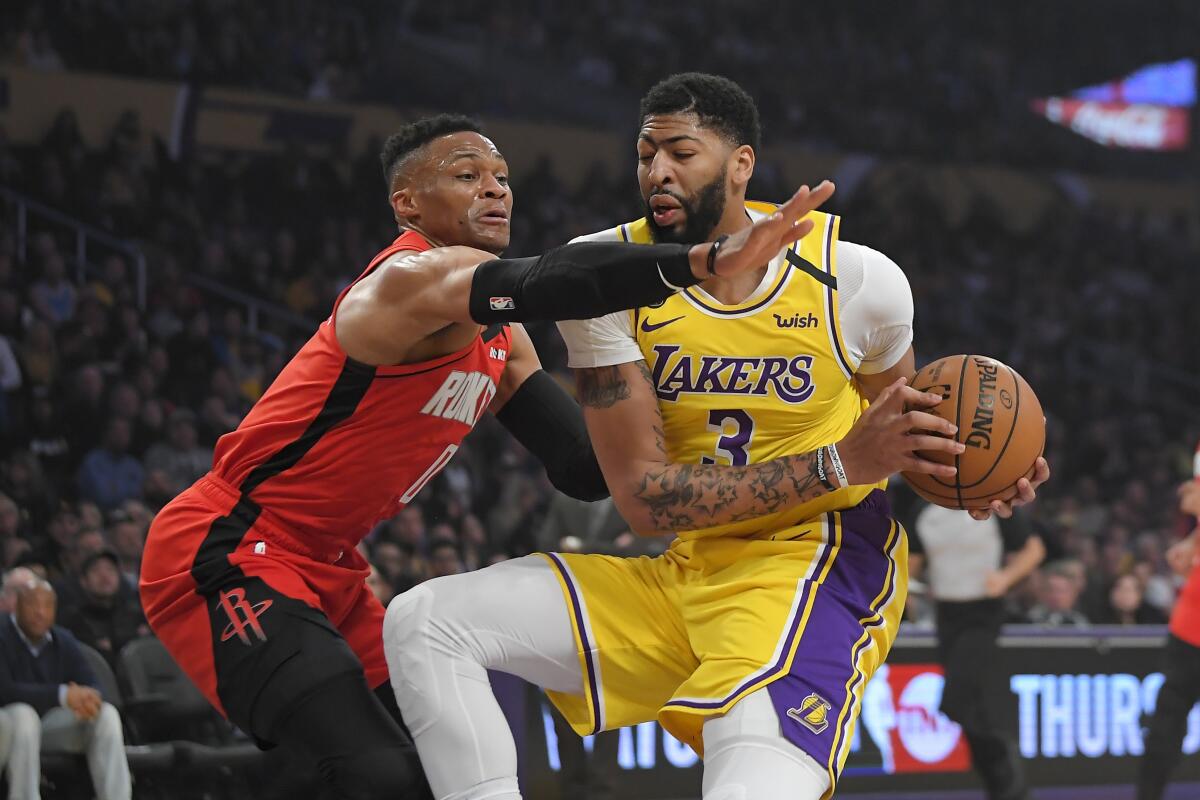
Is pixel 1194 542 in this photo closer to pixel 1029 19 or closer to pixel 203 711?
pixel 203 711

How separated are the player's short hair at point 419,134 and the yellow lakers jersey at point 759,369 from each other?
2.30 feet

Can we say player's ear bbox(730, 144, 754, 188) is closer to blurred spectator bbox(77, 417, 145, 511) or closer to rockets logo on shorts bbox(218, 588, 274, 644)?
rockets logo on shorts bbox(218, 588, 274, 644)

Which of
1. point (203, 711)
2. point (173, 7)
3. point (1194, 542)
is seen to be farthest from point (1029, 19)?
point (203, 711)

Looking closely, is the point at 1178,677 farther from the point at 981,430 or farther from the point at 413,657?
the point at 413,657

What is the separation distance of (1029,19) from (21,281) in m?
16.3

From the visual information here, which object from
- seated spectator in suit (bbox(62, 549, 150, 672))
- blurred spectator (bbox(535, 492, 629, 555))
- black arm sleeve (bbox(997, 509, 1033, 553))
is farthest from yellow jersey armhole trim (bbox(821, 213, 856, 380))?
seated spectator in suit (bbox(62, 549, 150, 672))

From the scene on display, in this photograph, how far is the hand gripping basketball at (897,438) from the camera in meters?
3.13

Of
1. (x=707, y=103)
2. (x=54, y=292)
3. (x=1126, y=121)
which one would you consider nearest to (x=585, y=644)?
(x=707, y=103)

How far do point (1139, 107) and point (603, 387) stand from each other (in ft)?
69.4

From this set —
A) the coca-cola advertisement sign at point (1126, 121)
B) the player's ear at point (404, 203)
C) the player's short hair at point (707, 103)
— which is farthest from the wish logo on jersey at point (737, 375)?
the coca-cola advertisement sign at point (1126, 121)

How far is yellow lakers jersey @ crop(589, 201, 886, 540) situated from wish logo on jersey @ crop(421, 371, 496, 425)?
46 cm

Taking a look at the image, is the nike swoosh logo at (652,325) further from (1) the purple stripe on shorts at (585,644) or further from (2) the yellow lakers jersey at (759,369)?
(1) the purple stripe on shorts at (585,644)

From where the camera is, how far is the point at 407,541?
368 inches

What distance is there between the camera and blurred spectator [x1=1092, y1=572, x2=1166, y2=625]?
11000 millimetres
